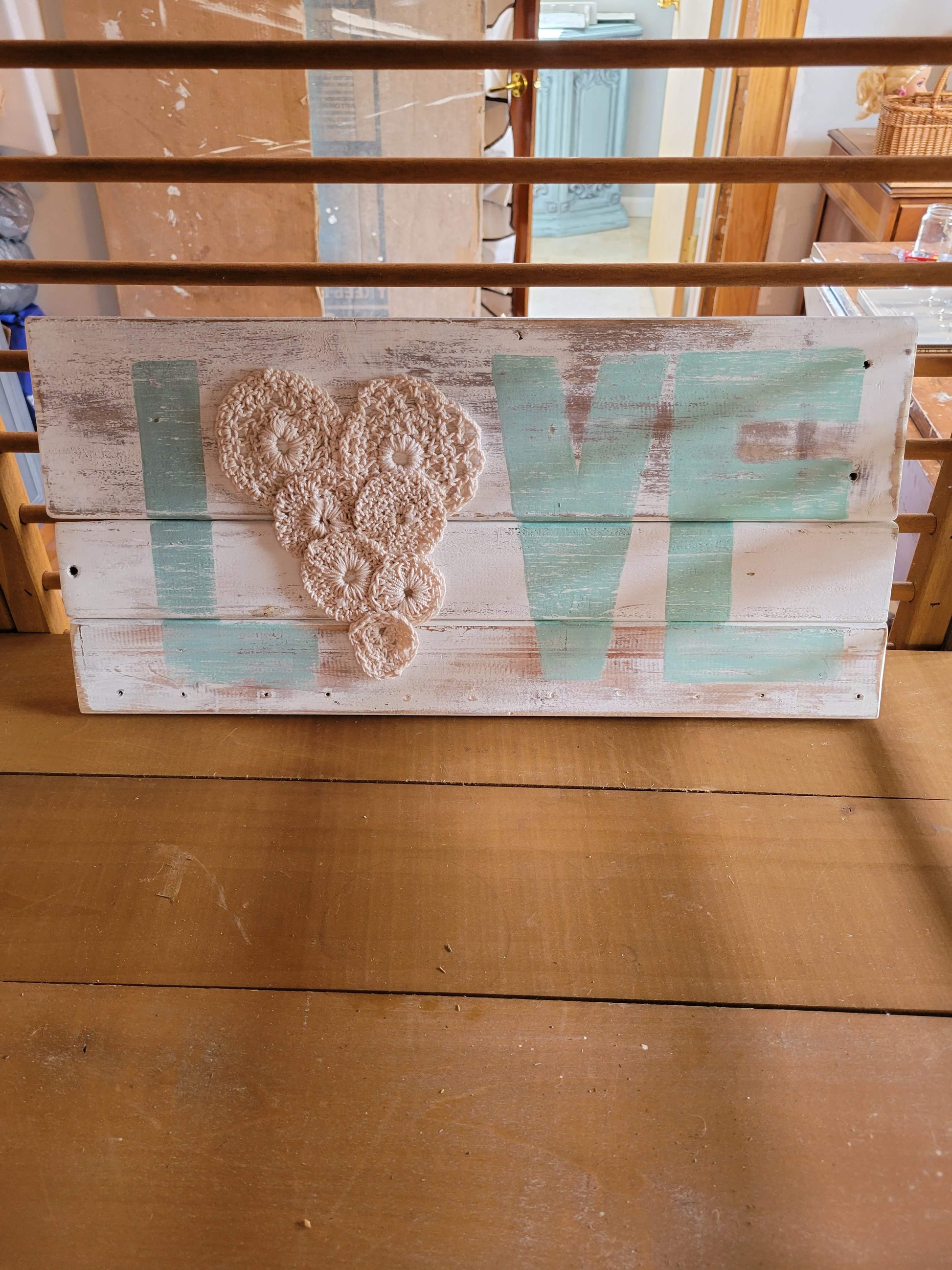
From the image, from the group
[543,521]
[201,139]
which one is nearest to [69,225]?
[201,139]

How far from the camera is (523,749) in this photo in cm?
102

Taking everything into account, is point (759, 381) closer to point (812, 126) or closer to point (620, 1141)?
point (620, 1141)

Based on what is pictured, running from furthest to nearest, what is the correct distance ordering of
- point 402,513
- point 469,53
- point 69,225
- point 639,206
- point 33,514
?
point 639,206
point 69,225
point 33,514
point 402,513
point 469,53

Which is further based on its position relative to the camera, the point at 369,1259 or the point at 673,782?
the point at 673,782

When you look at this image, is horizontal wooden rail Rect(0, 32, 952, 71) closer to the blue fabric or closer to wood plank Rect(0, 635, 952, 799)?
wood plank Rect(0, 635, 952, 799)

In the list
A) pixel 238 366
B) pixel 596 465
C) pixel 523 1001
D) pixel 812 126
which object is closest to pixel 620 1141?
pixel 523 1001

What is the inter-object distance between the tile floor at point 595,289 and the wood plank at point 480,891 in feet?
10.2

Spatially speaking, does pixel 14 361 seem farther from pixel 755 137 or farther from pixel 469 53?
pixel 755 137

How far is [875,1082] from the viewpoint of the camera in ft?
2.36

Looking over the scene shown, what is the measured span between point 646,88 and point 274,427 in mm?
4648

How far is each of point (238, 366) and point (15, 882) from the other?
20.6 inches

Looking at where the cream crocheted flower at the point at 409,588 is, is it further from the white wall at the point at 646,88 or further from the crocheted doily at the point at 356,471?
the white wall at the point at 646,88

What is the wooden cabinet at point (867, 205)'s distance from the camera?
2.50 metres

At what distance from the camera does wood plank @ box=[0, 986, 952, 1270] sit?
0.63 m
